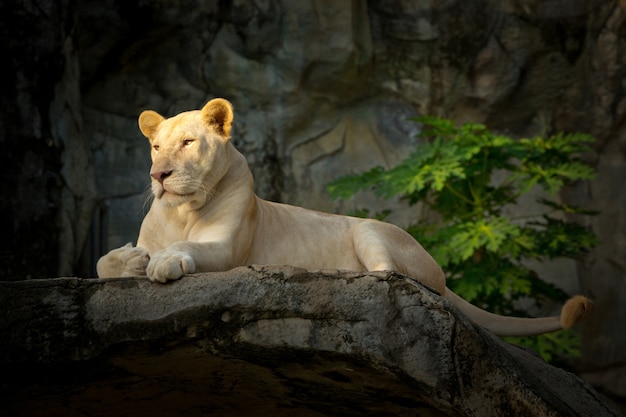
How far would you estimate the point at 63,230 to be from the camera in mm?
7852

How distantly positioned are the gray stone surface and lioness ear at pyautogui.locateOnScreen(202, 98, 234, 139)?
103cm

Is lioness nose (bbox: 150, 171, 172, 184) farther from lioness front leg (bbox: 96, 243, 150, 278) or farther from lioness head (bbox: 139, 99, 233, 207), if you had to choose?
lioness front leg (bbox: 96, 243, 150, 278)

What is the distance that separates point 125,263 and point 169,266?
518 millimetres

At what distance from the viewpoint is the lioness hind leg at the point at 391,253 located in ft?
13.8

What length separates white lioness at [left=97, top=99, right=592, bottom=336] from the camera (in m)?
3.86

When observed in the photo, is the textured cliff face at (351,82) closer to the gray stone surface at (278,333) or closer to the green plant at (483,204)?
the green plant at (483,204)

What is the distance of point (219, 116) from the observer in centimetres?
414

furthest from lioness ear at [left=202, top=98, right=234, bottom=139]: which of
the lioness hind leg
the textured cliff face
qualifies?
the textured cliff face

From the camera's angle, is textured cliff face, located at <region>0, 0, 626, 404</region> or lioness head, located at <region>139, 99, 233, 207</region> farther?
textured cliff face, located at <region>0, 0, 626, 404</region>

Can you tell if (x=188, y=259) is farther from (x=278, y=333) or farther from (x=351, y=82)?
(x=351, y=82)

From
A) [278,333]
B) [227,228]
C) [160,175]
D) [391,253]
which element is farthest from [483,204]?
→ [278,333]

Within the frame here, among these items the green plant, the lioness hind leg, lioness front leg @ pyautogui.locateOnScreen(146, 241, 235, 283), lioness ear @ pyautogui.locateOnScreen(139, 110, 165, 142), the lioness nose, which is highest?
lioness ear @ pyautogui.locateOnScreen(139, 110, 165, 142)

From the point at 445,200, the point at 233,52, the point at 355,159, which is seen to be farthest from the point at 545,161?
the point at 233,52

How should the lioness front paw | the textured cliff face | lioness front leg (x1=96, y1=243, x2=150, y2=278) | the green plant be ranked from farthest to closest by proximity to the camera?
the textured cliff face, the green plant, lioness front leg (x1=96, y1=243, x2=150, y2=278), the lioness front paw
